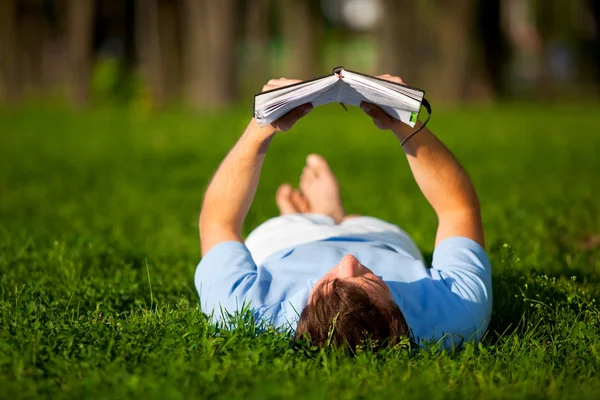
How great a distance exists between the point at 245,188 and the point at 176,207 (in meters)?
4.28

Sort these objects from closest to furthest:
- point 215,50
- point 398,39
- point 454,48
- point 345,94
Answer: point 345,94, point 215,50, point 454,48, point 398,39

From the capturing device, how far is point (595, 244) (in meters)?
5.92

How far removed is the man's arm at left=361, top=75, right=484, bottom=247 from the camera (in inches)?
153

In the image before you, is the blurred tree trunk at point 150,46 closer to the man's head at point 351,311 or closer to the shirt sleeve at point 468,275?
the shirt sleeve at point 468,275

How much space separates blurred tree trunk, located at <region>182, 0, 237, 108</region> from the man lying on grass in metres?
20.8

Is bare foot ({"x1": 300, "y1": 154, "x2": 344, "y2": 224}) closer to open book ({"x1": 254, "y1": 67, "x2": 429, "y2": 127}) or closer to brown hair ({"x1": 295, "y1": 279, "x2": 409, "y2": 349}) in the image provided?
open book ({"x1": 254, "y1": 67, "x2": 429, "y2": 127})

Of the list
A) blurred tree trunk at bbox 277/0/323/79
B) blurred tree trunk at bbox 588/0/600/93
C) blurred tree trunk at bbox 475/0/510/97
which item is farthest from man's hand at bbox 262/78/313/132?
blurred tree trunk at bbox 277/0/323/79

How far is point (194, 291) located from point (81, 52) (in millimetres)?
23050

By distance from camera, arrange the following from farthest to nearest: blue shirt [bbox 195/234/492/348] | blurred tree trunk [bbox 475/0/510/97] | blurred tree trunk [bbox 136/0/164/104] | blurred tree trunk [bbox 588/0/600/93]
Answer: blurred tree trunk [bbox 588/0/600/93], blurred tree trunk [bbox 136/0/164/104], blurred tree trunk [bbox 475/0/510/97], blue shirt [bbox 195/234/492/348]

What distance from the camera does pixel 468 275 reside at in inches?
148

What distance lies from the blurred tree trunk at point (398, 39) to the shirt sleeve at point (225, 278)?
23719 millimetres

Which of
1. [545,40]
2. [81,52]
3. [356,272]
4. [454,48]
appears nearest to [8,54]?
[81,52]

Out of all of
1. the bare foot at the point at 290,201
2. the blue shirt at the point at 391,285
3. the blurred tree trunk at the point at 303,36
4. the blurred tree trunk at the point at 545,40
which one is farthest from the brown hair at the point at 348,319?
the blurred tree trunk at the point at 303,36

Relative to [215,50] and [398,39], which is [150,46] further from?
[215,50]
